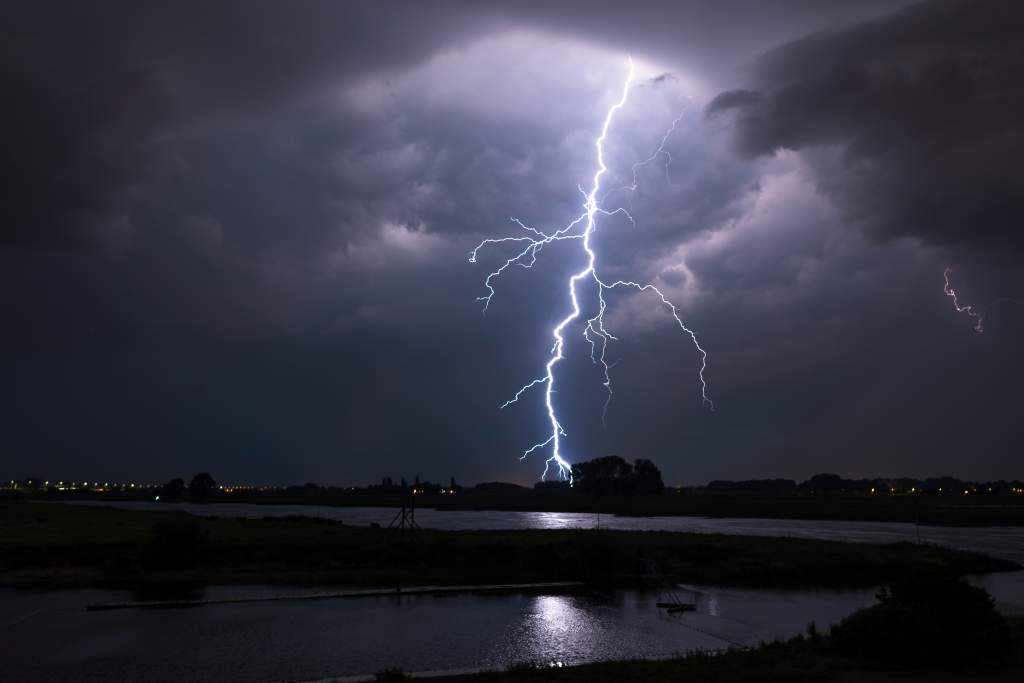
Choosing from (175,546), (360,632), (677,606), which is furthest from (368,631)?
(175,546)

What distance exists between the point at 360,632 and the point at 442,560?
17.6 m

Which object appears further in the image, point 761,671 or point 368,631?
point 368,631

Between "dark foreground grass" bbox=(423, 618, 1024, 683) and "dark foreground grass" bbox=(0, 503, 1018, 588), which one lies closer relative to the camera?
"dark foreground grass" bbox=(423, 618, 1024, 683)

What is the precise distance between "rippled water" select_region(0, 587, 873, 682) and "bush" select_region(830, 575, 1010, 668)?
19.0ft

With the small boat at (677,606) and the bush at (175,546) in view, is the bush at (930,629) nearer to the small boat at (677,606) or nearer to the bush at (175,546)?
the small boat at (677,606)

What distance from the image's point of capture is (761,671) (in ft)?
54.2

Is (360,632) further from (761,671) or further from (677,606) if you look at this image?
(761,671)

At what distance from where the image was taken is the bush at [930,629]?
1773 cm

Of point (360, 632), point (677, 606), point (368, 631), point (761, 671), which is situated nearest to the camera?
point (761, 671)

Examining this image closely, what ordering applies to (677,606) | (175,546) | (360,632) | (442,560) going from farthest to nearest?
1. (442,560)
2. (175,546)
3. (677,606)
4. (360,632)

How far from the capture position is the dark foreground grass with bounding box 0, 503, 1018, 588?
38.6 m

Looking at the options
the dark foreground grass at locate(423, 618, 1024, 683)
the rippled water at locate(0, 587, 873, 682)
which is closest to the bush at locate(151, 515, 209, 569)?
the rippled water at locate(0, 587, 873, 682)

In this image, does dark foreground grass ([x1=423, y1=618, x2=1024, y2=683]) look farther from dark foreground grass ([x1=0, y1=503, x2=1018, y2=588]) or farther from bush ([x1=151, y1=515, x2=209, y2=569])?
bush ([x1=151, y1=515, x2=209, y2=569])

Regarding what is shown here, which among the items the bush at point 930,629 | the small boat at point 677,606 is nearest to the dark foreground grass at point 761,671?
the bush at point 930,629
